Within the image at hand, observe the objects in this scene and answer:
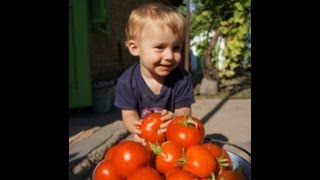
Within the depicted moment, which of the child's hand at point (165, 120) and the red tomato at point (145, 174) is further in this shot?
the child's hand at point (165, 120)

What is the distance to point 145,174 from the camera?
3.76 ft

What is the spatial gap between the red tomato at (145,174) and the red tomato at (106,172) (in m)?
0.05

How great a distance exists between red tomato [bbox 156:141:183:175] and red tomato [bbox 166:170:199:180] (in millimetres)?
51

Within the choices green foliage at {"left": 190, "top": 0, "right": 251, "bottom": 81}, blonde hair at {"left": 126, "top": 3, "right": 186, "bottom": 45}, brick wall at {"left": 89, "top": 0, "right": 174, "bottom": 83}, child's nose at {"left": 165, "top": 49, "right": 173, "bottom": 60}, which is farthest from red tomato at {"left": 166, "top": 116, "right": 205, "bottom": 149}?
green foliage at {"left": 190, "top": 0, "right": 251, "bottom": 81}

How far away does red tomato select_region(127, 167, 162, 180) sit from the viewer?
1141mm

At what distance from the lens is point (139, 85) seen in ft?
6.71

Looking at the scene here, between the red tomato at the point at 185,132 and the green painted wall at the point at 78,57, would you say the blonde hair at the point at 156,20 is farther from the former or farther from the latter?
the green painted wall at the point at 78,57

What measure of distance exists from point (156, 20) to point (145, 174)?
821 millimetres

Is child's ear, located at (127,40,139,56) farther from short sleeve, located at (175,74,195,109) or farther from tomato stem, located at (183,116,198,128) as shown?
tomato stem, located at (183,116,198,128)

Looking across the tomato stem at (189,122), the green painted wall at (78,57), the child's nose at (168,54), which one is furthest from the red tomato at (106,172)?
the green painted wall at (78,57)

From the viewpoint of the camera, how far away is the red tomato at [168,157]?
48.1 inches

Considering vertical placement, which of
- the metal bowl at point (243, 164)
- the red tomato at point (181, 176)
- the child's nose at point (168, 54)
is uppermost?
the child's nose at point (168, 54)

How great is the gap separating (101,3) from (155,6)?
3735mm
